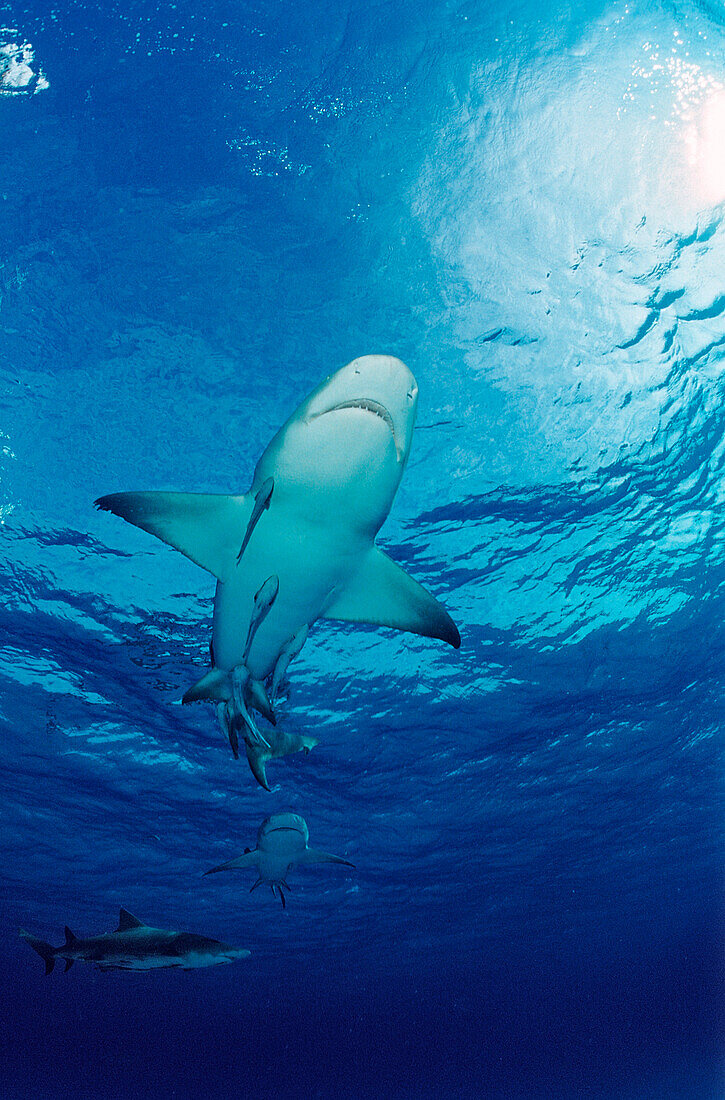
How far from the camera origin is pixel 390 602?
15.5 ft

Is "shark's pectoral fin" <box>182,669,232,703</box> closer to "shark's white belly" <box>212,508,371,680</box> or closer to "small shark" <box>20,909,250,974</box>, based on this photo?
"shark's white belly" <box>212,508,371,680</box>

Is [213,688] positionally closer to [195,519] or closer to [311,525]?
[195,519]

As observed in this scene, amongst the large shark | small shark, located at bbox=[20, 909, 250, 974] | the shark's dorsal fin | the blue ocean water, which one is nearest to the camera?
the large shark

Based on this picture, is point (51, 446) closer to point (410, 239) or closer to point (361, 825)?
point (410, 239)

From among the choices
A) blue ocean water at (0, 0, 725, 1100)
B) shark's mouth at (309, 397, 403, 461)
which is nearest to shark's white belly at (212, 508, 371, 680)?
shark's mouth at (309, 397, 403, 461)

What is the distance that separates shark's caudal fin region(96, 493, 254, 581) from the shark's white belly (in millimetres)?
220

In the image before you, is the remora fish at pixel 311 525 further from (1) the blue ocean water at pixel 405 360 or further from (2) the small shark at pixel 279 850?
(2) the small shark at pixel 279 850

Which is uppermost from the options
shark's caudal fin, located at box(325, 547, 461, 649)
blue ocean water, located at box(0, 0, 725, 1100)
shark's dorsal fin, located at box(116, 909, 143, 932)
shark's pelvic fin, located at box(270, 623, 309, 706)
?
blue ocean water, located at box(0, 0, 725, 1100)

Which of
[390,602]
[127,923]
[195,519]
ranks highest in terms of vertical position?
[195,519]

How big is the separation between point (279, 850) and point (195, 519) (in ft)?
21.5

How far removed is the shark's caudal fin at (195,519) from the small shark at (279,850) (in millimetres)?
5209

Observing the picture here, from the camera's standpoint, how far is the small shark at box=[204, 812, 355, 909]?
29.1 feet

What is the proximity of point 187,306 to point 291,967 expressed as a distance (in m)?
41.4

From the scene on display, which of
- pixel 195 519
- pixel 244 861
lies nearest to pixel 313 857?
pixel 244 861
